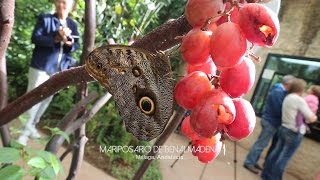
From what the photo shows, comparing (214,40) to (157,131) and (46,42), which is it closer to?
(157,131)

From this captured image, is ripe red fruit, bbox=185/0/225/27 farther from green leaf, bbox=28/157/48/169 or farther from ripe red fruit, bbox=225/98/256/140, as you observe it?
green leaf, bbox=28/157/48/169

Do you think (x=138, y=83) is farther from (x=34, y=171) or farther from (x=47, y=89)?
(x=34, y=171)

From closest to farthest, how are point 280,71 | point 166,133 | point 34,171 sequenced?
point 34,171
point 166,133
point 280,71

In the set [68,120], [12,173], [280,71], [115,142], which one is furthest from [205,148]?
[280,71]

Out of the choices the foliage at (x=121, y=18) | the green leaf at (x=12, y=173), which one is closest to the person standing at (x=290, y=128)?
the foliage at (x=121, y=18)

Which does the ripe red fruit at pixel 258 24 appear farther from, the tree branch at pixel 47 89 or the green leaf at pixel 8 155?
the green leaf at pixel 8 155

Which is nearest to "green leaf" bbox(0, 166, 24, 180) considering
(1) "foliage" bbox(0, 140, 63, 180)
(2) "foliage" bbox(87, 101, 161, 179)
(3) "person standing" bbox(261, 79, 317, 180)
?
(1) "foliage" bbox(0, 140, 63, 180)

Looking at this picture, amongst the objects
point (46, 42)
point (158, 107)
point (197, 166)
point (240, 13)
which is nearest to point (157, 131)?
point (158, 107)
